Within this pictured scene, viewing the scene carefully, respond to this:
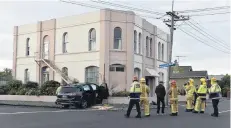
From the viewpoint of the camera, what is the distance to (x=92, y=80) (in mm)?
33000

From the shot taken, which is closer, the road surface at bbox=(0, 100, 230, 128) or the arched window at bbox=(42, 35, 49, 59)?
the road surface at bbox=(0, 100, 230, 128)

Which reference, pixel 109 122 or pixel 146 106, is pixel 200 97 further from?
pixel 109 122

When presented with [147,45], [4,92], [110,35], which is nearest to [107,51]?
[110,35]

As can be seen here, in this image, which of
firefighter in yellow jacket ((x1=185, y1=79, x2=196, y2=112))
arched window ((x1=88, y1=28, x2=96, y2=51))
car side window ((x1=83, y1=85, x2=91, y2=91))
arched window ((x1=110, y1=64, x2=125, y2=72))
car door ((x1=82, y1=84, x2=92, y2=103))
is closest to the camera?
firefighter in yellow jacket ((x1=185, y1=79, x2=196, y2=112))

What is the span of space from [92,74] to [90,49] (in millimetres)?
2232

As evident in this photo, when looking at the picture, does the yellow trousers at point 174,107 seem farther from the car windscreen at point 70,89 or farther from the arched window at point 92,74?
the arched window at point 92,74

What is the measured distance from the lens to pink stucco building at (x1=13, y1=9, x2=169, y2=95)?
3209 centimetres

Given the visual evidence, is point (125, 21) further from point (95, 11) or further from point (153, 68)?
point (153, 68)

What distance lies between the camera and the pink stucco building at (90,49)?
32094mm

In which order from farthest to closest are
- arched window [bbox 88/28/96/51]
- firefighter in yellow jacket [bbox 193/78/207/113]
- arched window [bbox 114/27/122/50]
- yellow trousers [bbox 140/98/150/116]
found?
arched window [bbox 88/28/96/51], arched window [bbox 114/27/122/50], firefighter in yellow jacket [bbox 193/78/207/113], yellow trousers [bbox 140/98/150/116]

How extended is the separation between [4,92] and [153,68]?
14778 mm

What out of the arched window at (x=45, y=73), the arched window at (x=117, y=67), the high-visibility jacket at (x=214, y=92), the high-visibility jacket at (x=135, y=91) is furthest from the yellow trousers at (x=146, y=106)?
the arched window at (x=45, y=73)

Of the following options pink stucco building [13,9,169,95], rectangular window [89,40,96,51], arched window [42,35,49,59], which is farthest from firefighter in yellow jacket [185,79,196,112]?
arched window [42,35,49,59]

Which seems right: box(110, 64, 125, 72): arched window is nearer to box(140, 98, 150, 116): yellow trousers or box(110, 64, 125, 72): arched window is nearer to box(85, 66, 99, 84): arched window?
box(85, 66, 99, 84): arched window
